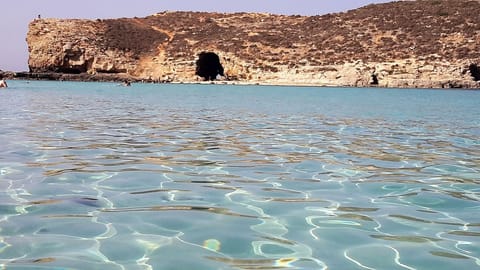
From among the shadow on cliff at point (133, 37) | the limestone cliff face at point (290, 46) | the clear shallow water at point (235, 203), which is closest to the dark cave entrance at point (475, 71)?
the limestone cliff face at point (290, 46)

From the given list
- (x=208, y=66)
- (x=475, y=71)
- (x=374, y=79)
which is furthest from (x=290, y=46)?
(x=475, y=71)

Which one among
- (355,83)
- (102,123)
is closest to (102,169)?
(102,123)

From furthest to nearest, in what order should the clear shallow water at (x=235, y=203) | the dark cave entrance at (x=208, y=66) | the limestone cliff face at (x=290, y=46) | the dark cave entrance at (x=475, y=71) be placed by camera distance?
the dark cave entrance at (x=208, y=66)
the limestone cliff face at (x=290, y=46)
the dark cave entrance at (x=475, y=71)
the clear shallow water at (x=235, y=203)

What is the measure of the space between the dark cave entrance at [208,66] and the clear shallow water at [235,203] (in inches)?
2254

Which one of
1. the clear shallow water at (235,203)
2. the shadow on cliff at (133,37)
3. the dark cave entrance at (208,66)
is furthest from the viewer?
the shadow on cliff at (133,37)

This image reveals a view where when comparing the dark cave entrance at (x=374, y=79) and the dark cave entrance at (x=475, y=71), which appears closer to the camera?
the dark cave entrance at (x=475, y=71)

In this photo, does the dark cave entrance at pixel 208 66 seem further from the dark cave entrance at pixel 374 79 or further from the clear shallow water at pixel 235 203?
the clear shallow water at pixel 235 203

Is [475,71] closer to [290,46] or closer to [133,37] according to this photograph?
[290,46]

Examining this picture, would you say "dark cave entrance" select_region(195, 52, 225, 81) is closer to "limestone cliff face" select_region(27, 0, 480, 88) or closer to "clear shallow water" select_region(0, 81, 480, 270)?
"limestone cliff face" select_region(27, 0, 480, 88)

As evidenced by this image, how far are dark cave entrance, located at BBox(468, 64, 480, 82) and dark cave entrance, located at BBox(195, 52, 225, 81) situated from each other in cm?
3002

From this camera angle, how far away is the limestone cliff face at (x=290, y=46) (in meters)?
53.8

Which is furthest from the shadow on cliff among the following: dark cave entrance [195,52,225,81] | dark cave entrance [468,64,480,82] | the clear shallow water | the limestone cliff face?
the clear shallow water

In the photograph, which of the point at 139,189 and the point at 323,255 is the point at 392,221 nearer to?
the point at 323,255

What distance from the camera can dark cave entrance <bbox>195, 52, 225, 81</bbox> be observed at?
66.6 meters
